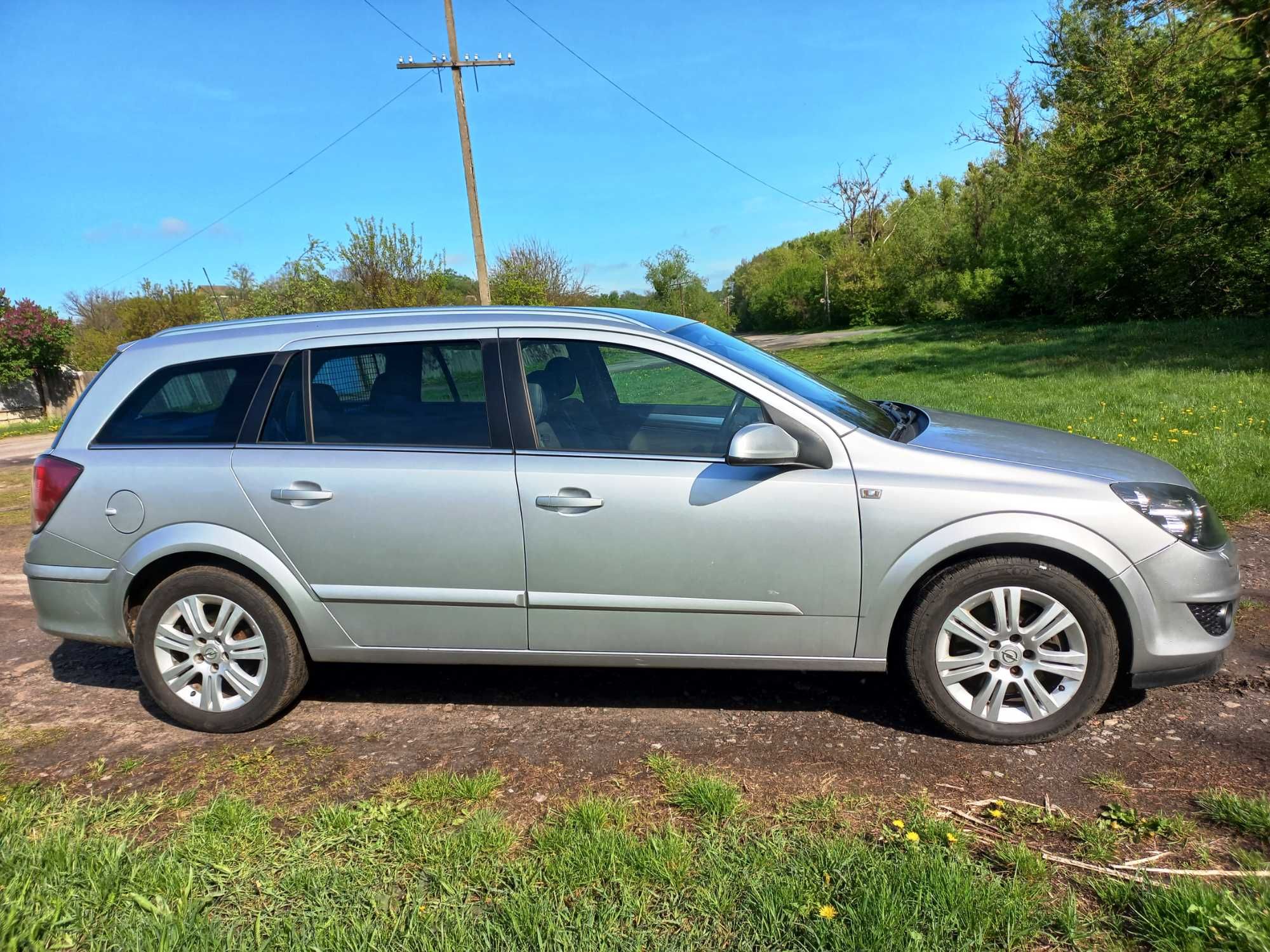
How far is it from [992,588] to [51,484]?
13.4 ft

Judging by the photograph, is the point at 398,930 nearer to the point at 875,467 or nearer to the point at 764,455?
the point at 764,455

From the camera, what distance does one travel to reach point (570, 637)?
3.66 metres

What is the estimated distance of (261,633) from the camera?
151 inches

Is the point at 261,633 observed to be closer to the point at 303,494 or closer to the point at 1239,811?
the point at 303,494

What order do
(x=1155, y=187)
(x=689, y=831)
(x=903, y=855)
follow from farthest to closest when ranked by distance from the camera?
(x=1155, y=187)
(x=689, y=831)
(x=903, y=855)

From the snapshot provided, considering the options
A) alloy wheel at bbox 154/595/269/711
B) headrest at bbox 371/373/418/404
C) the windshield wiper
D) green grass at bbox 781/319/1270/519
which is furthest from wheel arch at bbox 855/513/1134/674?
green grass at bbox 781/319/1270/519

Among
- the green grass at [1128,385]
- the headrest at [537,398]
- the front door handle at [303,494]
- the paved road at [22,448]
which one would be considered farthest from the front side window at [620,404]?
the paved road at [22,448]

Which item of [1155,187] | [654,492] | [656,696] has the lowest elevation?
[656,696]

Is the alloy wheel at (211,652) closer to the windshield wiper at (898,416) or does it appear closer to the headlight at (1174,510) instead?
the windshield wiper at (898,416)

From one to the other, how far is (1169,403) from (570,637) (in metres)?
9.59

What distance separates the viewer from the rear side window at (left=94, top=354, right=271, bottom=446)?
154 inches

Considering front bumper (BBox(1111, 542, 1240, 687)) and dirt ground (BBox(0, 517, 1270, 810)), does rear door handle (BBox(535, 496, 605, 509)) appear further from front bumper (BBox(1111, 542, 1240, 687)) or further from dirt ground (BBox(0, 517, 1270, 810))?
front bumper (BBox(1111, 542, 1240, 687))

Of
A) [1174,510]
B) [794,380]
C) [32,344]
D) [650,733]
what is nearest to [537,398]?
[794,380]

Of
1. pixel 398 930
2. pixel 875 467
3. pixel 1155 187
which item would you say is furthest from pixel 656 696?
pixel 1155 187
